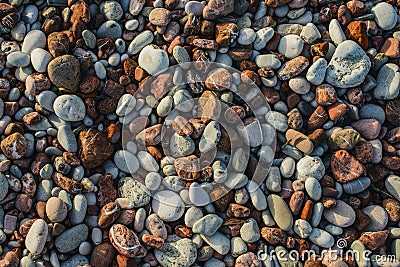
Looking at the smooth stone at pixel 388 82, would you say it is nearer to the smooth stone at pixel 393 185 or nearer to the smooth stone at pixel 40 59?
the smooth stone at pixel 393 185

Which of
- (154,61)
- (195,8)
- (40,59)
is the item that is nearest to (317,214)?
(154,61)

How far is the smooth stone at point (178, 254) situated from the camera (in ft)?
7.39

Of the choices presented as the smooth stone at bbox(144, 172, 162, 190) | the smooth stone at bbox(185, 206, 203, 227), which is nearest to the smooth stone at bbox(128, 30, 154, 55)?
the smooth stone at bbox(144, 172, 162, 190)

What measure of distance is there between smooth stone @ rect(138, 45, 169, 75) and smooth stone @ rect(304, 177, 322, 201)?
3.20ft

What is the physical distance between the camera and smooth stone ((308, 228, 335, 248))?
2279mm

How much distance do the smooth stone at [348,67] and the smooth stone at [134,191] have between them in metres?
1.16

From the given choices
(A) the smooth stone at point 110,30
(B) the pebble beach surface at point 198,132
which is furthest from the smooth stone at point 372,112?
(A) the smooth stone at point 110,30

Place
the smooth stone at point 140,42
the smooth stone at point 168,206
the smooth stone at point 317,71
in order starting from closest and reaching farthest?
the smooth stone at point 168,206 < the smooth stone at point 317,71 < the smooth stone at point 140,42

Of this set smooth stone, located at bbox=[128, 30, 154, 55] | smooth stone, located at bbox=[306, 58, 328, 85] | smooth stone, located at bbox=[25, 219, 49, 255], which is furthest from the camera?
smooth stone, located at bbox=[128, 30, 154, 55]

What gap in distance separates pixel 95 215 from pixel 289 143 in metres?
1.09

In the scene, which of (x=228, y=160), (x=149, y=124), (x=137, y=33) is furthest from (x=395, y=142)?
(x=137, y=33)

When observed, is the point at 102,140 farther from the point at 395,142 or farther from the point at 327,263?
the point at 395,142

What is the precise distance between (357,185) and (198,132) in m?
0.87

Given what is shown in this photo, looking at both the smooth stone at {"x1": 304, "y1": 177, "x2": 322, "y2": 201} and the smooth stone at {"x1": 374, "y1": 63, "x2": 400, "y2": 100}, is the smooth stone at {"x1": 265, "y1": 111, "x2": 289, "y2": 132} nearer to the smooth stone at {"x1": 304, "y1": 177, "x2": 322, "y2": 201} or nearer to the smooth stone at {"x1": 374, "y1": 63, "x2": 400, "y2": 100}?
the smooth stone at {"x1": 304, "y1": 177, "x2": 322, "y2": 201}
